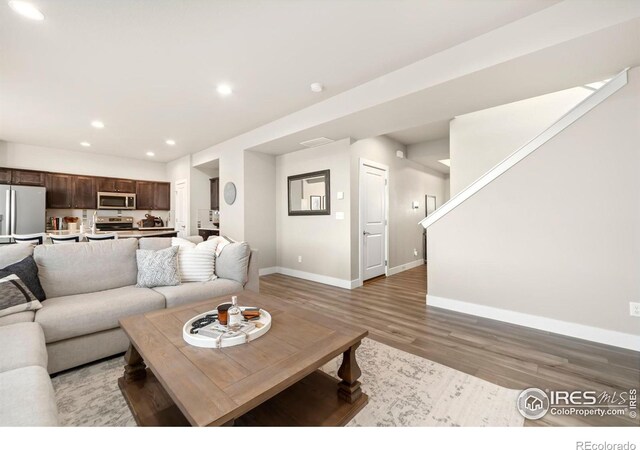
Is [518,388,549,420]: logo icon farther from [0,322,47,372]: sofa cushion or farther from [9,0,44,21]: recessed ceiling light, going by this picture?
[9,0,44,21]: recessed ceiling light

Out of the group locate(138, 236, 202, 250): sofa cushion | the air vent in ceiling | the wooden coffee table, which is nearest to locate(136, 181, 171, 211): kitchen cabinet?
the air vent in ceiling

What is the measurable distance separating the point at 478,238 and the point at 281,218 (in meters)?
3.61

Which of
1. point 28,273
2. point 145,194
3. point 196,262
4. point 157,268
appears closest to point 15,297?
point 28,273

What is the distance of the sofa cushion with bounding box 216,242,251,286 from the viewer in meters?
2.90

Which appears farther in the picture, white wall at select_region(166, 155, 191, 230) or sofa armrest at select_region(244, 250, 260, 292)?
white wall at select_region(166, 155, 191, 230)

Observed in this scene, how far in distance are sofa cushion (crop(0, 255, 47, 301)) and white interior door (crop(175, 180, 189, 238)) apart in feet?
15.5

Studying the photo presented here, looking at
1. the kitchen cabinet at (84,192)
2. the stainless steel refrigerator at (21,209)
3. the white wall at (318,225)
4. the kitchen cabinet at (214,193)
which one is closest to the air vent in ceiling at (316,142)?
the white wall at (318,225)

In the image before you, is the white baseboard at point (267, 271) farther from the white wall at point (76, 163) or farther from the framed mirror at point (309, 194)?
the white wall at point (76, 163)

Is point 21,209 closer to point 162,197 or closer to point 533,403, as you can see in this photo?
point 162,197

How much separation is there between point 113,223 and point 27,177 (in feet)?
5.63

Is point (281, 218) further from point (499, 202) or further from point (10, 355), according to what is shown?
point (10, 355)

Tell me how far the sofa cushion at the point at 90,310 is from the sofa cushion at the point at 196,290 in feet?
0.26

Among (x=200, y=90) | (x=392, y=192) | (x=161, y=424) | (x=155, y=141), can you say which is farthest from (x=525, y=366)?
(x=155, y=141)

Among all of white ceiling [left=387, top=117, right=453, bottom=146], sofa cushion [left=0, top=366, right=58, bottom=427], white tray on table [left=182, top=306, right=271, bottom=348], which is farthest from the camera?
white ceiling [left=387, top=117, right=453, bottom=146]
